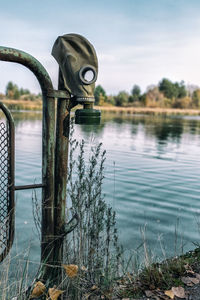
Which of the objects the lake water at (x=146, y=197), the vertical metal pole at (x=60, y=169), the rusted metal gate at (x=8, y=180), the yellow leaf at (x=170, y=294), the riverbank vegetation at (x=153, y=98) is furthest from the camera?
the riverbank vegetation at (x=153, y=98)

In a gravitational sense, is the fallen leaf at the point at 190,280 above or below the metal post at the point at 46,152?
below

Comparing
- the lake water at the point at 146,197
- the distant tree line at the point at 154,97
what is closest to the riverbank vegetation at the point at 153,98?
the distant tree line at the point at 154,97

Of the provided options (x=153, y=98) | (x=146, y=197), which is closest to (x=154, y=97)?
(x=153, y=98)

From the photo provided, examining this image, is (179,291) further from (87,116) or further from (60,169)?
(87,116)

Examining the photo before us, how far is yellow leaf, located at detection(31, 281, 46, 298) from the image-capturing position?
2.70 metres

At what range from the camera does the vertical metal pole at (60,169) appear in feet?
9.04

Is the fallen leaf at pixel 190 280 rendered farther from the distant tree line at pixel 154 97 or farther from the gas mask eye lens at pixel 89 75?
the distant tree line at pixel 154 97

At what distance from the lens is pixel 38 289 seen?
273 cm

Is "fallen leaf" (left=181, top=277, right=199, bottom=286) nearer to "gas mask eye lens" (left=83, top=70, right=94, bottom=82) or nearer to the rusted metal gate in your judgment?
the rusted metal gate

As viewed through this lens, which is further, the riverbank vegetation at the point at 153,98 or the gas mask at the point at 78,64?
the riverbank vegetation at the point at 153,98

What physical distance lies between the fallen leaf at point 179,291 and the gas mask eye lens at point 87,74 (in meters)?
1.86

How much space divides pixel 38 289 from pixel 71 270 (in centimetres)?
32

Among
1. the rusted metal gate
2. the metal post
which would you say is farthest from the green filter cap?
the rusted metal gate

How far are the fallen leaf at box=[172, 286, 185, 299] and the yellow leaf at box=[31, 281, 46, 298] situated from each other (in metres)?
1.08
